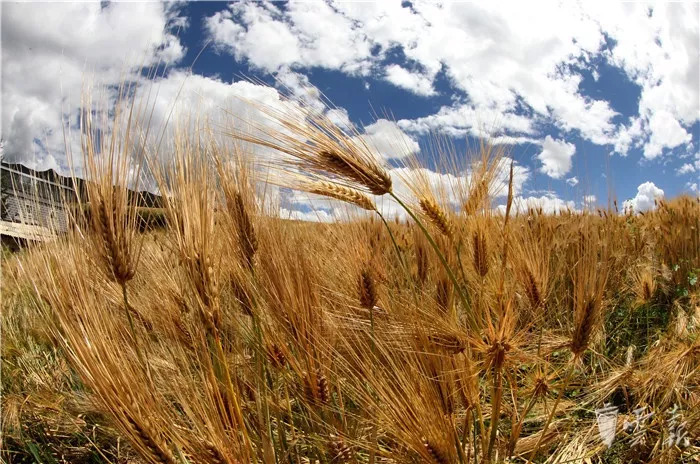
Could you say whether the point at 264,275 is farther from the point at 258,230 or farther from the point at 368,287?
the point at 368,287

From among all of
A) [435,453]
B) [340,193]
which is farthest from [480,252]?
[435,453]

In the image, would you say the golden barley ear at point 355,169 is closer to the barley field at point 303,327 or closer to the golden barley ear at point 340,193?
the barley field at point 303,327

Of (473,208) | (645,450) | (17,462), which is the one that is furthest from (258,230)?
(17,462)

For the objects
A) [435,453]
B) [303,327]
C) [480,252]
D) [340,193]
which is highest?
[340,193]

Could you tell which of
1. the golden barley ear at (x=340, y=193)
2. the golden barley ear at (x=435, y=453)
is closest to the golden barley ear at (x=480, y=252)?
the golden barley ear at (x=340, y=193)

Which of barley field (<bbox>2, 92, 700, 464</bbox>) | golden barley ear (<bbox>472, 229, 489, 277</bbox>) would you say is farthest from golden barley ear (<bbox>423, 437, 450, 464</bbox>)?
golden barley ear (<bbox>472, 229, 489, 277</bbox>)

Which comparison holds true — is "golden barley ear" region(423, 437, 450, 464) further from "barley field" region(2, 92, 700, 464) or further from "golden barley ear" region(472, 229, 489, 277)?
"golden barley ear" region(472, 229, 489, 277)

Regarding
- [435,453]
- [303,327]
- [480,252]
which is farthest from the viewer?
[480,252]

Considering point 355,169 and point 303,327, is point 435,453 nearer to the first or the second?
point 303,327

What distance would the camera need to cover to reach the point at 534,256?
5.43ft

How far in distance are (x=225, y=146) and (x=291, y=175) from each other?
0.73 ft

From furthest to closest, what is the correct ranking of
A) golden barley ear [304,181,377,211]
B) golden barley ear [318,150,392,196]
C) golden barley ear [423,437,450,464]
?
golden barley ear [304,181,377,211] < golden barley ear [318,150,392,196] < golden barley ear [423,437,450,464]

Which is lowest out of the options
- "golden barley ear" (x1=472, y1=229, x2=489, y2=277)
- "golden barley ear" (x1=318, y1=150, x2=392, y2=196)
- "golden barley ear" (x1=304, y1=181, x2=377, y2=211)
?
"golden barley ear" (x1=472, y1=229, x2=489, y2=277)

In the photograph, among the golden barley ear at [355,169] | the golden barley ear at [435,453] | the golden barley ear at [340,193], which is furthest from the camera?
the golden barley ear at [340,193]
